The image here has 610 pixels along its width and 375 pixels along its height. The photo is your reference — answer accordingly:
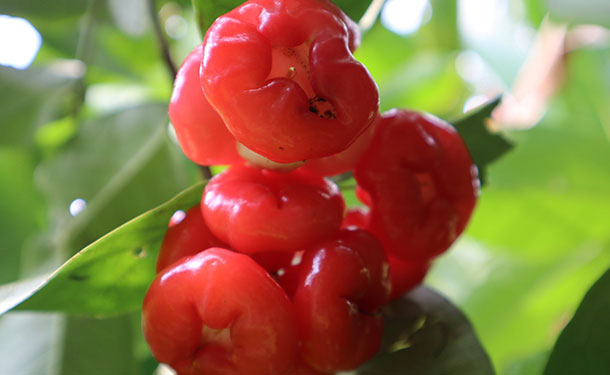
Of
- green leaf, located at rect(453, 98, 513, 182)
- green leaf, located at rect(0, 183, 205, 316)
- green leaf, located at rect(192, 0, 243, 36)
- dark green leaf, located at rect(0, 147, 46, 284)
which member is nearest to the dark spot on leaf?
green leaf, located at rect(0, 183, 205, 316)

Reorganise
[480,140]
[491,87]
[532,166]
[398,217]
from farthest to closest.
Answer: [491,87], [532,166], [480,140], [398,217]

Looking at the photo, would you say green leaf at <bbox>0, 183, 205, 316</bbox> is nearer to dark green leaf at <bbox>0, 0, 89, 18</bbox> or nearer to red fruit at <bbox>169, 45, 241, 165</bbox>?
red fruit at <bbox>169, 45, 241, 165</bbox>

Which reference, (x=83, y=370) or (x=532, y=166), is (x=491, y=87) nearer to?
(x=532, y=166)

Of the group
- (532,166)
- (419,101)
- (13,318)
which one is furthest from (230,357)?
(419,101)

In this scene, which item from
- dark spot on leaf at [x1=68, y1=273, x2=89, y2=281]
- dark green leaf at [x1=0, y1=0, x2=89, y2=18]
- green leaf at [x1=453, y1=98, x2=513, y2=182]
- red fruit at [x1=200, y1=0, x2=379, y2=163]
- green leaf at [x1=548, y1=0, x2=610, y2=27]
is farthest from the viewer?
green leaf at [x1=548, y1=0, x2=610, y2=27]

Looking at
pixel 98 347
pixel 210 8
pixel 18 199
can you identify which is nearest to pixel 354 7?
pixel 210 8

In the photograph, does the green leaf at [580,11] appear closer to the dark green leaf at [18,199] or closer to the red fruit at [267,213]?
the red fruit at [267,213]

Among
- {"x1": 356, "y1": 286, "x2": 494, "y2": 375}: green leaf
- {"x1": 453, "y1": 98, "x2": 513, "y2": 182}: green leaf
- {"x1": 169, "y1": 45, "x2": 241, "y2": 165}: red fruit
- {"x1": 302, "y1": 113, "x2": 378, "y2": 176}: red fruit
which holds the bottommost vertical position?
{"x1": 356, "y1": 286, "x2": 494, "y2": 375}: green leaf
